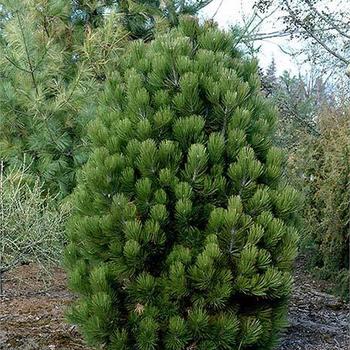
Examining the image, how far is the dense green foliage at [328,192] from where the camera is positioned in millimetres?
5426

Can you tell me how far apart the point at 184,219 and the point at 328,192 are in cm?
311

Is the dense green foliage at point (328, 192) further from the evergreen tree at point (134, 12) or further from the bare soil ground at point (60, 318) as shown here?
the evergreen tree at point (134, 12)

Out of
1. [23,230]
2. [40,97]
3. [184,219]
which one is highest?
[40,97]

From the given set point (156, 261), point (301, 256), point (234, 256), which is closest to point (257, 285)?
point (234, 256)

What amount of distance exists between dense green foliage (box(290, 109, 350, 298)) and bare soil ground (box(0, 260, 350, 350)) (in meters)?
0.30

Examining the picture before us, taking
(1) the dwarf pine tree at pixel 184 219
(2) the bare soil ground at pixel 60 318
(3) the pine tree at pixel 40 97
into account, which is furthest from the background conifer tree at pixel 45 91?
(1) the dwarf pine tree at pixel 184 219

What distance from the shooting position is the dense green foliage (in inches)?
214

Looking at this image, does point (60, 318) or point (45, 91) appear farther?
point (45, 91)

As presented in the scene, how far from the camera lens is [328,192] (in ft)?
18.4

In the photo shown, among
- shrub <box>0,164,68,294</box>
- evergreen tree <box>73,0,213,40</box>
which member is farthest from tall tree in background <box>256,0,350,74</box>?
shrub <box>0,164,68,294</box>

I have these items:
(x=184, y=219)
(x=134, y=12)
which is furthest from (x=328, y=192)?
(x=134, y=12)

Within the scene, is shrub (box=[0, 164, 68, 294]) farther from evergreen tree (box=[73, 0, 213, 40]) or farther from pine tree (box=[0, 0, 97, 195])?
evergreen tree (box=[73, 0, 213, 40])

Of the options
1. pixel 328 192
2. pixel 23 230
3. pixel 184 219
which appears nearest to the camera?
pixel 184 219

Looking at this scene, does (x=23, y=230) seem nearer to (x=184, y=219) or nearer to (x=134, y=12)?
(x=184, y=219)
